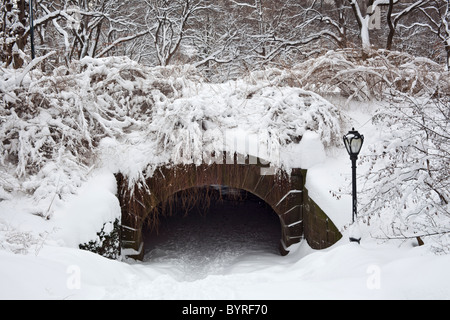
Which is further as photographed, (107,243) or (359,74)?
(359,74)

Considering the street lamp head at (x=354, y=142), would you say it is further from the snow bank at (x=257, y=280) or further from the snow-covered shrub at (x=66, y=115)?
the snow-covered shrub at (x=66, y=115)

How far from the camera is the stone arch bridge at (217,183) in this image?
7820 millimetres

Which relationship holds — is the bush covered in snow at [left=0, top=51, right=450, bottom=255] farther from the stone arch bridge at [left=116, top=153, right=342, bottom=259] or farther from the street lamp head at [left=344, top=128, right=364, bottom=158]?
the street lamp head at [left=344, top=128, right=364, bottom=158]

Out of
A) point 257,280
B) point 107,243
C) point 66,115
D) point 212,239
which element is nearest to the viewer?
point 257,280

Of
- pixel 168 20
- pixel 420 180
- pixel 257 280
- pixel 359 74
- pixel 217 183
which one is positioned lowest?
pixel 257 280

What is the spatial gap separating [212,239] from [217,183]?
10.5 feet

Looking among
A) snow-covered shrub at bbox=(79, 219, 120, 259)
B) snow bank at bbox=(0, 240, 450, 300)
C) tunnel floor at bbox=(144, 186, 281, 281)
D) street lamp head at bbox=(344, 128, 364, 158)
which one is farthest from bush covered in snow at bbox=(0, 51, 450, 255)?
tunnel floor at bbox=(144, 186, 281, 281)

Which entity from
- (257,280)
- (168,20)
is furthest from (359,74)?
(168,20)

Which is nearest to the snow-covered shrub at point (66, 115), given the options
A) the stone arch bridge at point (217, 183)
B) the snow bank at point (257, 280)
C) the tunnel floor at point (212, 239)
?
the stone arch bridge at point (217, 183)

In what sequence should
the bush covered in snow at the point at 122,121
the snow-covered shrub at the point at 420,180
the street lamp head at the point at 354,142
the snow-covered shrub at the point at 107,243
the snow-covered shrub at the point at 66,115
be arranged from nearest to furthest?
the snow-covered shrub at the point at 420,180 → the street lamp head at the point at 354,142 → the snow-covered shrub at the point at 107,243 → the snow-covered shrub at the point at 66,115 → the bush covered in snow at the point at 122,121

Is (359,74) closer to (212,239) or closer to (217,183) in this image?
(217,183)

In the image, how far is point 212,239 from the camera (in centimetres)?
1054

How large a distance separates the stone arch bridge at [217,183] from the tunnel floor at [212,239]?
1.19 meters

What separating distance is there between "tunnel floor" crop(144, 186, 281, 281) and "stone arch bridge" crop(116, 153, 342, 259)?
1188 mm
